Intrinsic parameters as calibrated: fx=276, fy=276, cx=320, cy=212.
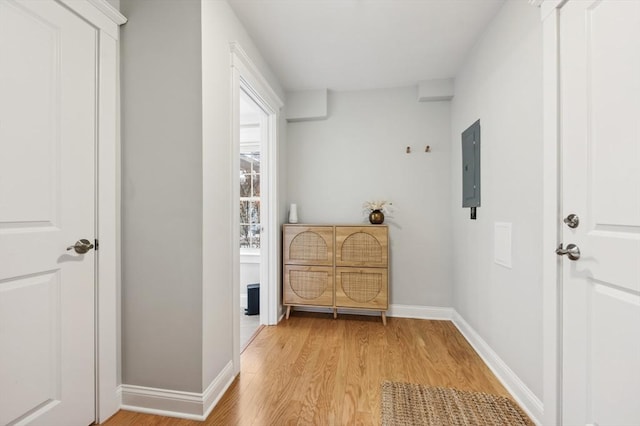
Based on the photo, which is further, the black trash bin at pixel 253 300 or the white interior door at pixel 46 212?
the black trash bin at pixel 253 300

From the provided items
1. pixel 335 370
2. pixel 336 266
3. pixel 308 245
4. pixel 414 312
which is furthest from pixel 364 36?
pixel 414 312

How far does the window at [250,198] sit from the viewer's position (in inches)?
142

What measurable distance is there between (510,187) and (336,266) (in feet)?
5.34

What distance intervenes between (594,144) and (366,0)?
59.7 inches

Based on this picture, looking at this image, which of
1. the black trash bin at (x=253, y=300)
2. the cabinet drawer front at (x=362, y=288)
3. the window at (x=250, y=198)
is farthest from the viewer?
the window at (x=250, y=198)

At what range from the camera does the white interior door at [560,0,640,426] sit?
0.96m

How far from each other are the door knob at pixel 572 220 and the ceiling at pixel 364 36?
4.96 ft

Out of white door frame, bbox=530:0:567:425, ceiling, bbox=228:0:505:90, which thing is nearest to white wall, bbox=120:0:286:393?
ceiling, bbox=228:0:505:90

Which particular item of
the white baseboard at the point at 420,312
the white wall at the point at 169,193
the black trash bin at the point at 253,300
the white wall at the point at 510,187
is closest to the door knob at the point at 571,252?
the white wall at the point at 510,187

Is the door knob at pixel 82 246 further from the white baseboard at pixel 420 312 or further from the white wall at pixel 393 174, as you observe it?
the white baseboard at pixel 420 312

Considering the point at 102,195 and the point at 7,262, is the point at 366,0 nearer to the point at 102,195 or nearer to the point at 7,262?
the point at 102,195

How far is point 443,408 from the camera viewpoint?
155 cm

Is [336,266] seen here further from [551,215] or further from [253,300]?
[551,215]

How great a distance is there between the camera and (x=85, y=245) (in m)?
1.38
